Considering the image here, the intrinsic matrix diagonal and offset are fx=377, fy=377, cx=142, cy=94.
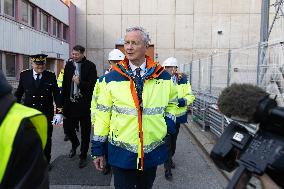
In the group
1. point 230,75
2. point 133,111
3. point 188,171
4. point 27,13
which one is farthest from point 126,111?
point 27,13

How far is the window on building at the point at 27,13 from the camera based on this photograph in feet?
55.4

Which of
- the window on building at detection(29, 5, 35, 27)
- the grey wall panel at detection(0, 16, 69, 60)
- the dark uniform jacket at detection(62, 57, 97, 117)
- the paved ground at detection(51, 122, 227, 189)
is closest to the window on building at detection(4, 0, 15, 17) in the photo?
the grey wall panel at detection(0, 16, 69, 60)

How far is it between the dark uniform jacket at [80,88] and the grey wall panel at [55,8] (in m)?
12.3

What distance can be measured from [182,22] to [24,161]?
23226 millimetres

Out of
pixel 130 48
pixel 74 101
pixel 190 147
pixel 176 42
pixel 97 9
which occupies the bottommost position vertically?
pixel 190 147

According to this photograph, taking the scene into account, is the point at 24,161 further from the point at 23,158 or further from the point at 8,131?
the point at 8,131

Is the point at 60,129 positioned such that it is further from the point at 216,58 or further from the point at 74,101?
the point at 216,58

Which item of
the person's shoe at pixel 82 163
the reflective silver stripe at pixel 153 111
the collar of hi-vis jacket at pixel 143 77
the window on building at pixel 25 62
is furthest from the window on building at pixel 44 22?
the reflective silver stripe at pixel 153 111

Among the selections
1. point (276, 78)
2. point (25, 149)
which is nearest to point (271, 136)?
point (25, 149)

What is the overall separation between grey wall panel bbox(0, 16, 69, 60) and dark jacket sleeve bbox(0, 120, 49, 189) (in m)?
13.7

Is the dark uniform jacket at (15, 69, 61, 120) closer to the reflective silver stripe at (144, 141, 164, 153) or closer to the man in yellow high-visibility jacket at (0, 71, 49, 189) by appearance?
the reflective silver stripe at (144, 141, 164, 153)

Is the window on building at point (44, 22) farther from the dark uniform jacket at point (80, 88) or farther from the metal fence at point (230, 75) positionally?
the dark uniform jacket at point (80, 88)

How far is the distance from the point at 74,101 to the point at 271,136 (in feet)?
17.9

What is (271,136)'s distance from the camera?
1.21 m
